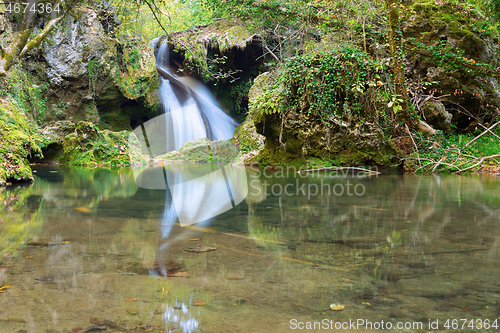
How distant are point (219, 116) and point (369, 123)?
34.2 ft

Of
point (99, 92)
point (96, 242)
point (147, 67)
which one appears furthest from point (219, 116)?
point (96, 242)

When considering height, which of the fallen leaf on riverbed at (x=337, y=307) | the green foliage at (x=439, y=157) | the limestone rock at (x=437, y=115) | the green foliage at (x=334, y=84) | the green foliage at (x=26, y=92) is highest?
the green foliage at (x=26, y=92)

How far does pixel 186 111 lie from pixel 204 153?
271cm

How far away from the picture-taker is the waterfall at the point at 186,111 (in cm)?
1605

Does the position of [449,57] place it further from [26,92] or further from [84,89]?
[26,92]

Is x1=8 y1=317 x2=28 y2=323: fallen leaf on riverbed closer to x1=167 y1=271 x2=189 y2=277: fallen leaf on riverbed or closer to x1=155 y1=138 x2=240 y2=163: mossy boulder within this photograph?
x1=167 y1=271 x2=189 y2=277: fallen leaf on riverbed

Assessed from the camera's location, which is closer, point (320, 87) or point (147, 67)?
point (320, 87)

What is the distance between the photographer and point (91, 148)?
1314 cm

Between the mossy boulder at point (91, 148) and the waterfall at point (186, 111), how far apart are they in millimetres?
2761

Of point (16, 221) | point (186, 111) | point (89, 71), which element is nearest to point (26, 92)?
point (89, 71)

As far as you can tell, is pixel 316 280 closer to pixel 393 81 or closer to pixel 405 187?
pixel 405 187

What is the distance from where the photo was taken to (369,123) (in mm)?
8953

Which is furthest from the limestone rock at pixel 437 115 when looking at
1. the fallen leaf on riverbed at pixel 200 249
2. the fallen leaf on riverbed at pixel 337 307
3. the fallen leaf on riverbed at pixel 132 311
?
the fallen leaf on riverbed at pixel 132 311

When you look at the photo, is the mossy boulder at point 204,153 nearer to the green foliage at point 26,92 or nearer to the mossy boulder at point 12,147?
the green foliage at point 26,92
